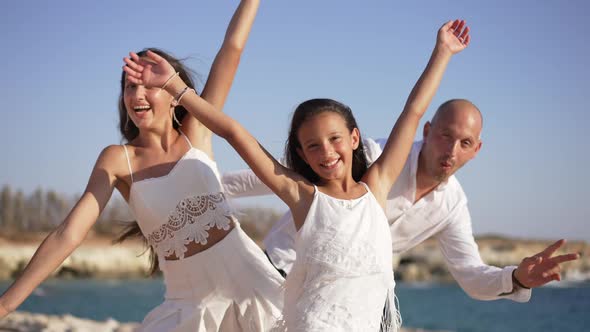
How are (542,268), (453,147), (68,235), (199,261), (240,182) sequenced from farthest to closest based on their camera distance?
(240,182) < (453,147) < (542,268) < (199,261) < (68,235)

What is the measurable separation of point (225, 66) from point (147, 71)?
0.54 m

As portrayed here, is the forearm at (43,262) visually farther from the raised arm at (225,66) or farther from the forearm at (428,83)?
the forearm at (428,83)

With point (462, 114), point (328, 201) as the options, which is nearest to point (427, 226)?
point (462, 114)

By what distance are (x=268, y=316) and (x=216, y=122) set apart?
960mm

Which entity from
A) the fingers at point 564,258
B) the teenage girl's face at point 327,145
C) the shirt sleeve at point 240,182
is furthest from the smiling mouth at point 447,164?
the teenage girl's face at point 327,145

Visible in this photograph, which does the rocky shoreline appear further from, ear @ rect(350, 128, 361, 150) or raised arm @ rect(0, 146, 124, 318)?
ear @ rect(350, 128, 361, 150)

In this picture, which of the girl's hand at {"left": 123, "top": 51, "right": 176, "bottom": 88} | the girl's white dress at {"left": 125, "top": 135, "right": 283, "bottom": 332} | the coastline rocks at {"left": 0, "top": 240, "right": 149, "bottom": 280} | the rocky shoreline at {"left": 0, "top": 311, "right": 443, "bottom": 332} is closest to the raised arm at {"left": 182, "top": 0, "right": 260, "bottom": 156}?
the girl's white dress at {"left": 125, "top": 135, "right": 283, "bottom": 332}

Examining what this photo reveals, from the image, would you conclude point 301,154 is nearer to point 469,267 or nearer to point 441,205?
point 441,205

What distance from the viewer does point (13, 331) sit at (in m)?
9.08

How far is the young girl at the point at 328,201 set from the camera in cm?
310

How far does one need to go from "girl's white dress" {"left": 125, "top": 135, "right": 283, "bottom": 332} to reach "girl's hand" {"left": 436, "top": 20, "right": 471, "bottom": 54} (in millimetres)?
1218

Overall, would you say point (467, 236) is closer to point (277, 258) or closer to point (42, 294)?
point (277, 258)

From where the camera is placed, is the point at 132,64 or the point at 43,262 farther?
the point at 43,262

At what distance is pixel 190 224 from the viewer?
352 cm
